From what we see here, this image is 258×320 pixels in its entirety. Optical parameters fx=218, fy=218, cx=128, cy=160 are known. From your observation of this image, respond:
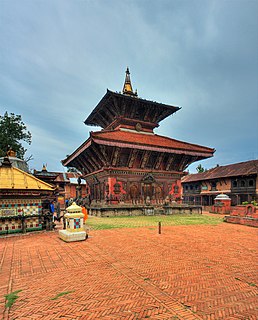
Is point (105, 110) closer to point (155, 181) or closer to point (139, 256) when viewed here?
point (155, 181)

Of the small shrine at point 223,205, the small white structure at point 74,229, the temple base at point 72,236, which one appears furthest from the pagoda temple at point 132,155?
the temple base at point 72,236

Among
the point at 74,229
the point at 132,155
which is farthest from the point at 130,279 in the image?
the point at 132,155

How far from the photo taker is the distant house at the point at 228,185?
29.0 meters

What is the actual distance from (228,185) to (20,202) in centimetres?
2964

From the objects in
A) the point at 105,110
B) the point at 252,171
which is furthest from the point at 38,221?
the point at 252,171

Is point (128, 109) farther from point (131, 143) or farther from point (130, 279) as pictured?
point (130, 279)

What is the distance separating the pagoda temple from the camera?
768 inches

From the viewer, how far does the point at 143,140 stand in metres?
21.1

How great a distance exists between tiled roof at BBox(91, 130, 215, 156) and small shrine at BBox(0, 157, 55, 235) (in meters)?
7.24

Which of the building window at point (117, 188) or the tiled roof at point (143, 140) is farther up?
the tiled roof at point (143, 140)

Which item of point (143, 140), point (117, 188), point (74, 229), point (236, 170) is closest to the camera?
point (74, 229)

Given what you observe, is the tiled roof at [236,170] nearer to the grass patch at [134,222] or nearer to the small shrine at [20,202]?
the grass patch at [134,222]

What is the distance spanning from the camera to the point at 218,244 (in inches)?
327

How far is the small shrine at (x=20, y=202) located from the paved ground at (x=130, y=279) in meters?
1.68
